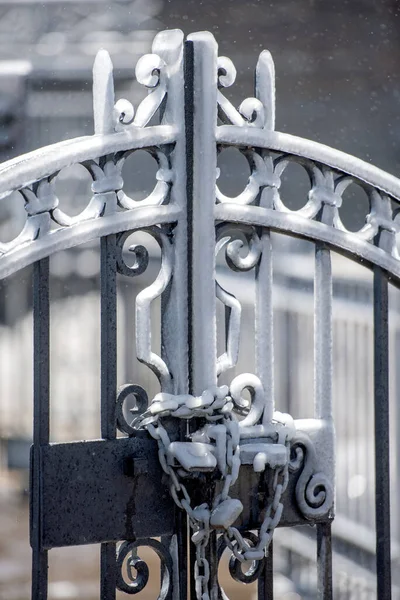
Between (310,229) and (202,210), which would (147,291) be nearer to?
(202,210)

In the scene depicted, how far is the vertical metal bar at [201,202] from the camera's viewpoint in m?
1.77

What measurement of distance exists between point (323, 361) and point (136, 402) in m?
0.36

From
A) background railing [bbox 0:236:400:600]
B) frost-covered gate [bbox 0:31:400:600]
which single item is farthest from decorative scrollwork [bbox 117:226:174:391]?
background railing [bbox 0:236:400:600]

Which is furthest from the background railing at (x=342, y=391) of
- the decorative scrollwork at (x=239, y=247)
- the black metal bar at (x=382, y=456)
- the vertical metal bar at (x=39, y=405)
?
the vertical metal bar at (x=39, y=405)

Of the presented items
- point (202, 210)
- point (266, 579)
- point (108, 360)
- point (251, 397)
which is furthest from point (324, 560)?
point (202, 210)

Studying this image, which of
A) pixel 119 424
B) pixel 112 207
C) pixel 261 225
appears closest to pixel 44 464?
pixel 119 424

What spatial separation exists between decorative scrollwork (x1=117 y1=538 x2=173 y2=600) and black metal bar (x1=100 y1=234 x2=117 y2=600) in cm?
2

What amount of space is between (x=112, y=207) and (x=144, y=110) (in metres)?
0.16

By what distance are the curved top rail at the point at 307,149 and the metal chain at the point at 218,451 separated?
1.35ft

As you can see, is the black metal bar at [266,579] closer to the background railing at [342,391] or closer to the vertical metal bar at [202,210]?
the vertical metal bar at [202,210]

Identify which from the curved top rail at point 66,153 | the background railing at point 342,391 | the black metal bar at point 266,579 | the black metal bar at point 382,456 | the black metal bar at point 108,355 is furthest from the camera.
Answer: the background railing at point 342,391

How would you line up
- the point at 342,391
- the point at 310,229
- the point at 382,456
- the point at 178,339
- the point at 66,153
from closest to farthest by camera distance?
the point at 66,153 < the point at 178,339 < the point at 310,229 < the point at 382,456 < the point at 342,391

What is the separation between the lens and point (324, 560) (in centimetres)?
192

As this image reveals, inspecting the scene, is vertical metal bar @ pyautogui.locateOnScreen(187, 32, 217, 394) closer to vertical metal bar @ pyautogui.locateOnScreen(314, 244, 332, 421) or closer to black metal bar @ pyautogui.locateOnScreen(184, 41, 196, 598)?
black metal bar @ pyautogui.locateOnScreen(184, 41, 196, 598)
